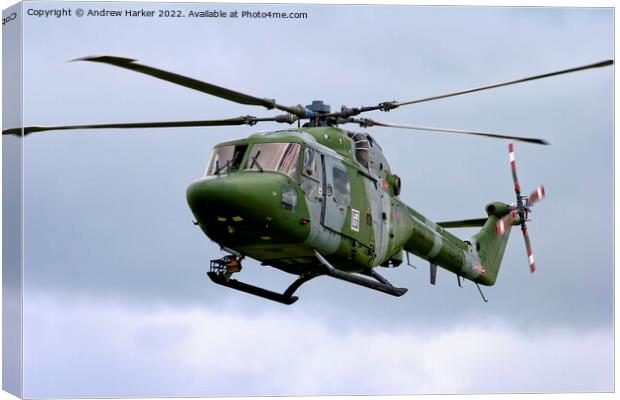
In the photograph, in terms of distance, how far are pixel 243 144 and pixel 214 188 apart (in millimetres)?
1353

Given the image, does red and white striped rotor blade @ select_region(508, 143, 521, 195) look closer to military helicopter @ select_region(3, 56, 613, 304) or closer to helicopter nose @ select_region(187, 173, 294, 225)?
military helicopter @ select_region(3, 56, 613, 304)

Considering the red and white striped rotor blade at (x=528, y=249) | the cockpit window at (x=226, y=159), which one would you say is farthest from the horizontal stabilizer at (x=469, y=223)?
the cockpit window at (x=226, y=159)

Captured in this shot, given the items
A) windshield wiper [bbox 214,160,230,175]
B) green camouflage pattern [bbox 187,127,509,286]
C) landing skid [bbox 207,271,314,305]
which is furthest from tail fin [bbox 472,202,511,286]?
windshield wiper [bbox 214,160,230,175]

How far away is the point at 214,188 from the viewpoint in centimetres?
1778

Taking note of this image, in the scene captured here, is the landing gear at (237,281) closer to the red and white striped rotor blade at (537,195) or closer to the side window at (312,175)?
the side window at (312,175)

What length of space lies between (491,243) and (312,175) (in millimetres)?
8067

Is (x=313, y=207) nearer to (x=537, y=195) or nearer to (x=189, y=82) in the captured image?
(x=189, y=82)

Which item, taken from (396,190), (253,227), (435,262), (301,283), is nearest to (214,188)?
(253,227)

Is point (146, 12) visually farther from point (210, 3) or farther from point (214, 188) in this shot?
point (214, 188)

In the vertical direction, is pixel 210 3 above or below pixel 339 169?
above

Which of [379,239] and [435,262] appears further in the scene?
[435,262]

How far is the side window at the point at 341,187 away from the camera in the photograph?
19.5 m

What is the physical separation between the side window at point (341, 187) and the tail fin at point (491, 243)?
20.8 feet

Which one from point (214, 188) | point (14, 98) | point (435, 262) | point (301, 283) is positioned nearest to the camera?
point (214, 188)
